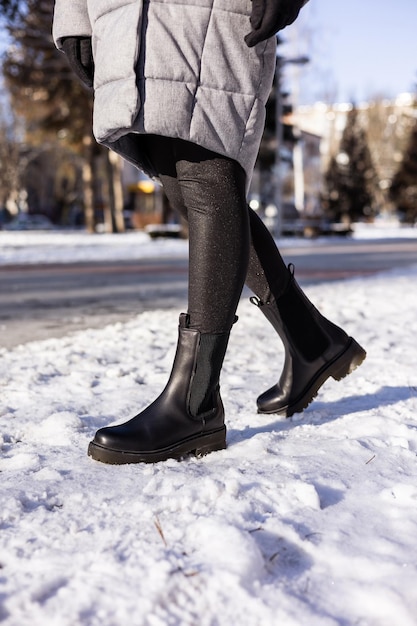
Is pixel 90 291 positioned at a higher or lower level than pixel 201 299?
lower

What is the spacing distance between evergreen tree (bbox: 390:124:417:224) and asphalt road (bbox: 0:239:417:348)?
37388 millimetres

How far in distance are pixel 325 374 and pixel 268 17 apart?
1028mm

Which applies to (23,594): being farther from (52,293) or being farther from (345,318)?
(52,293)

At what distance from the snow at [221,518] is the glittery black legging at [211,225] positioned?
380mm

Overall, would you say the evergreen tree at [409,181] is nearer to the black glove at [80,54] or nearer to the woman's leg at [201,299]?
the black glove at [80,54]

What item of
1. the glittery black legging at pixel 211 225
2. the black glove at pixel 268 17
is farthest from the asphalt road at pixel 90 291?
the black glove at pixel 268 17

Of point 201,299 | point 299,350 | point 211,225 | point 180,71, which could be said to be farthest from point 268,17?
point 299,350

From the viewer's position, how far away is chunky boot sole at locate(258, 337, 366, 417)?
6.94ft

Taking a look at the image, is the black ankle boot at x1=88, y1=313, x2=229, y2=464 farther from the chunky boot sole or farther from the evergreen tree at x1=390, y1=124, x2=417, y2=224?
the evergreen tree at x1=390, y1=124, x2=417, y2=224

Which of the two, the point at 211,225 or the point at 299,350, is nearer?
the point at 211,225

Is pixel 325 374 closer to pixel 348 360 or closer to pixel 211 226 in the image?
pixel 348 360

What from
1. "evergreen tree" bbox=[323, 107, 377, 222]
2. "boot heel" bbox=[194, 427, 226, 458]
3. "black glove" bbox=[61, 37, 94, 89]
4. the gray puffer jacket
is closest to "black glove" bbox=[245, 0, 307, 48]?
the gray puffer jacket

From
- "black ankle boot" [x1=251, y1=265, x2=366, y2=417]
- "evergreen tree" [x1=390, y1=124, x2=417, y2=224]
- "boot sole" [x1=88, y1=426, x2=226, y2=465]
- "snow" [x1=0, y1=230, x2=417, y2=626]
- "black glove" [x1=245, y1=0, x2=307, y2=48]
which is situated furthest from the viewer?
"evergreen tree" [x1=390, y1=124, x2=417, y2=224]

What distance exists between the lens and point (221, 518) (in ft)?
4.35
